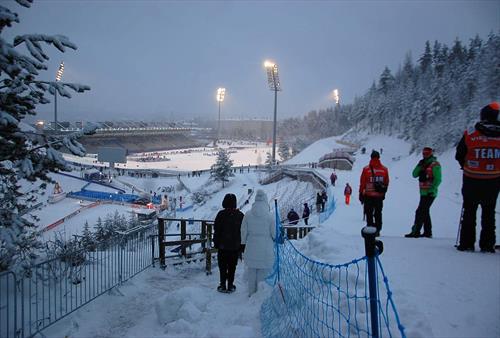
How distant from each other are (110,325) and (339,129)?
132298 mm

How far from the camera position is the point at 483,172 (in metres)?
5.39

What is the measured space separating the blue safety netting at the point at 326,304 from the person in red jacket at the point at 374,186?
2.82 m

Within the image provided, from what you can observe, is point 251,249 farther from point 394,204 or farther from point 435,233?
point 394,204

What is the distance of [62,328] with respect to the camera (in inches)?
205

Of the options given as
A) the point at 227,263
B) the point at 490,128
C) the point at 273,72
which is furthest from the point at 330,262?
the point at 273,72

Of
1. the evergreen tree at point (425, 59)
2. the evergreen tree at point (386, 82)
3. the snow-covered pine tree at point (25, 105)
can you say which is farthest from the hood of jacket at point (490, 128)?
the evergreen tree at point (386, 82)

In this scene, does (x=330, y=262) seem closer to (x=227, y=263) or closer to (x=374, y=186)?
(x=227, y=263)

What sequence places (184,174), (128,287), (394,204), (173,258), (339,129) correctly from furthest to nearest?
(339,129), (184,174), (394,204), (173,258), (128,287)

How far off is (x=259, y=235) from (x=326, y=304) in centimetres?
216

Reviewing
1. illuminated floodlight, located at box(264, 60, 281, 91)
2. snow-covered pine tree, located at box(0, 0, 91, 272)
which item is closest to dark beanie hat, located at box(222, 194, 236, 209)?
→ snow-covered pine tree, located at box(0, 0, 91, 272)

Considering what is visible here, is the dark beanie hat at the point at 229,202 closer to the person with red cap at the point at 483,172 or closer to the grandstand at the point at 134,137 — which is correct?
the person with red cap at the point at 483,172

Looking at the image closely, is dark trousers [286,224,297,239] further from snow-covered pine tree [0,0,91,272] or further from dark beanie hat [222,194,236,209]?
snow-covered pine tree [0,0,91,272]

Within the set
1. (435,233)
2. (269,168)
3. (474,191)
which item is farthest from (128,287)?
(269,168)

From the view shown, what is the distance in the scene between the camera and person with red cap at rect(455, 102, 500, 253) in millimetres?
5309
